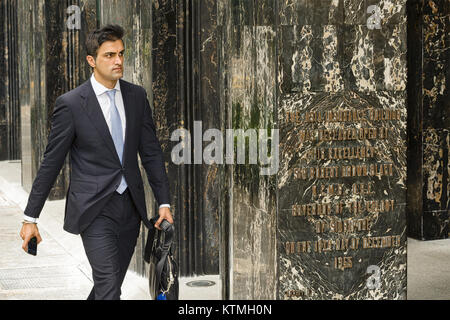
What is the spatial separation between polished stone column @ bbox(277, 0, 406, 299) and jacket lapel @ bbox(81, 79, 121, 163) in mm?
1064

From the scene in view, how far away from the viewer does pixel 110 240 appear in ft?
15.6

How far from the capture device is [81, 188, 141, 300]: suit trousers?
467 centimetres

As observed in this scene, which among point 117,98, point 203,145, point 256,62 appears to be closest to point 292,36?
point 256,62

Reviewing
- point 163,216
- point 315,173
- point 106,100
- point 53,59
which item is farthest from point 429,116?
point 53,59

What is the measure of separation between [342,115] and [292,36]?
0.60 meters

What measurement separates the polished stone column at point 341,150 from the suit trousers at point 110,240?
3.19 ft

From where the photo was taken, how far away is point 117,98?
16.1ft

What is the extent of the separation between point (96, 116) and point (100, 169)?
0.30 metres

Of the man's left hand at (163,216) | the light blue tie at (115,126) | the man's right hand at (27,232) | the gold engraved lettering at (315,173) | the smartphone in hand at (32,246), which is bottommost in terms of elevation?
the smartphone in hand at (32,246)

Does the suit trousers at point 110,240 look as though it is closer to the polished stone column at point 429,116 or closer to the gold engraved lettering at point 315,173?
the gold engraved lettering at point 315,173

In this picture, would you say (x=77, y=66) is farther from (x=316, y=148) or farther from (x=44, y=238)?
(x=316, y=148)

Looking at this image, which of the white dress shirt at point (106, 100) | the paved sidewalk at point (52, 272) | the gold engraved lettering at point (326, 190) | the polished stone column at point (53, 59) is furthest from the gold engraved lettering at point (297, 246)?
the polished stone column at point (53, 59)

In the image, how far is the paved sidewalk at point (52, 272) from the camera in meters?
7.10

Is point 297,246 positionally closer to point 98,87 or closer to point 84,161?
point 84,161
